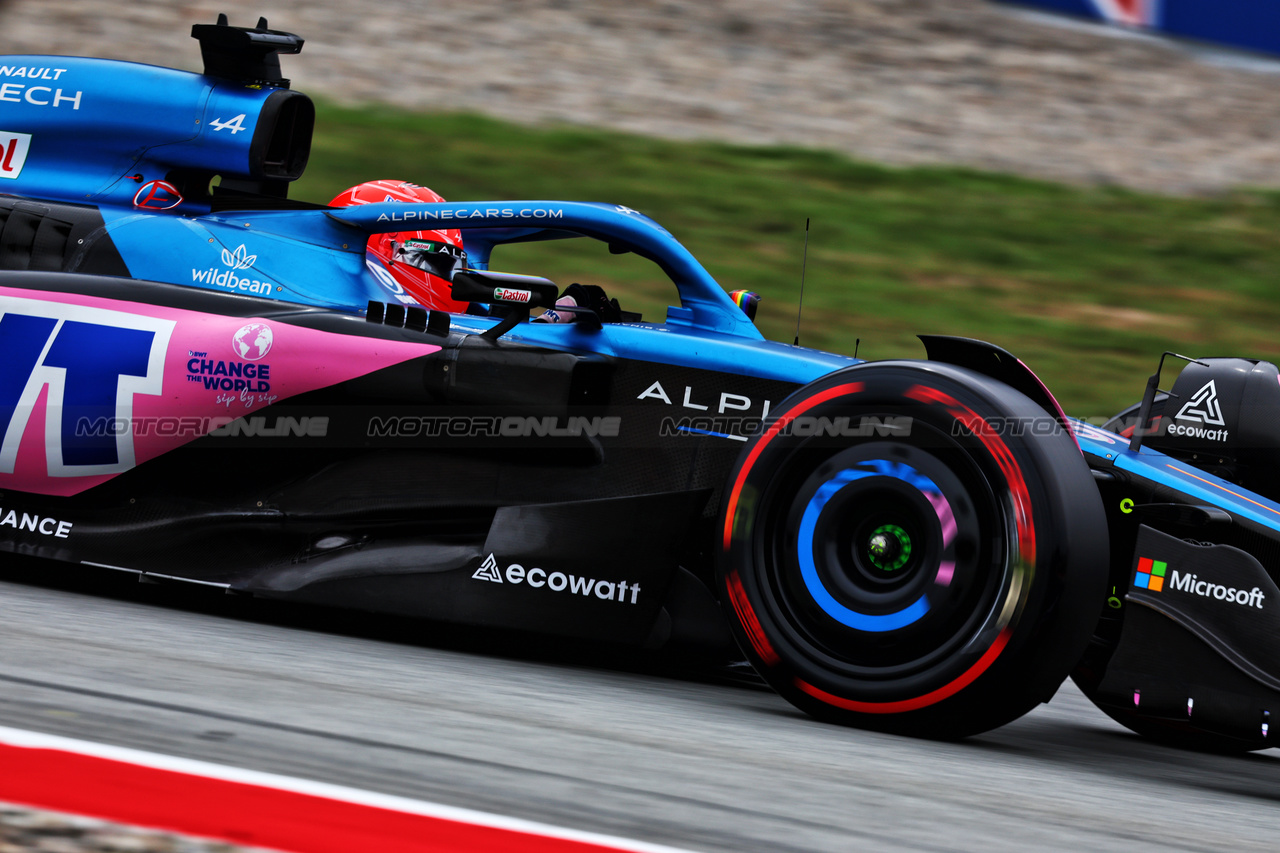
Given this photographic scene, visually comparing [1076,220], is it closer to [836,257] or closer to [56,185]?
[836,257]

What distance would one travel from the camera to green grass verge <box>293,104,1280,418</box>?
9398 mm

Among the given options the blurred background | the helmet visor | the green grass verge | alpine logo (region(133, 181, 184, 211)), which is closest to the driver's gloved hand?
the helmet visor

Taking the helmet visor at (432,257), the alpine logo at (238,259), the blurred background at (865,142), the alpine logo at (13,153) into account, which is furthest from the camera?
the blurred background at (865,142)

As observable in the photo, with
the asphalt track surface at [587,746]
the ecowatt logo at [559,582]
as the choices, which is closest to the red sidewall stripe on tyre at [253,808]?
the asphalt track surface at [587,746]

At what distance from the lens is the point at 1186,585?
131 inches

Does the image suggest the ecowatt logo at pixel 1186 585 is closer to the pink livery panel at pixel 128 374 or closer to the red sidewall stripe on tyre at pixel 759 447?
the red sidewall stripe on tyre at pixel 759 447

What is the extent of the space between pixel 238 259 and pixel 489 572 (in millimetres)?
1400

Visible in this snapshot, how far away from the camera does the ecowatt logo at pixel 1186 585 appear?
330cm

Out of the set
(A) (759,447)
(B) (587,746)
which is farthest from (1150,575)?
(B) (587,746)

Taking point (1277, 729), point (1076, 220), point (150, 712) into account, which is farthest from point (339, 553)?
point (1076, 220)

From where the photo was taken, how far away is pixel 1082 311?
9.90 meters

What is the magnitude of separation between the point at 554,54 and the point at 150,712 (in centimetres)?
1258

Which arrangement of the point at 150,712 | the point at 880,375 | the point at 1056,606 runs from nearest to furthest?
the point at 150,712 < the point at 1056,606 < the point at 880,375

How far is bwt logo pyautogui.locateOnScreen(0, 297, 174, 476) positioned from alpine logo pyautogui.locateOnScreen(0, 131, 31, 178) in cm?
87
